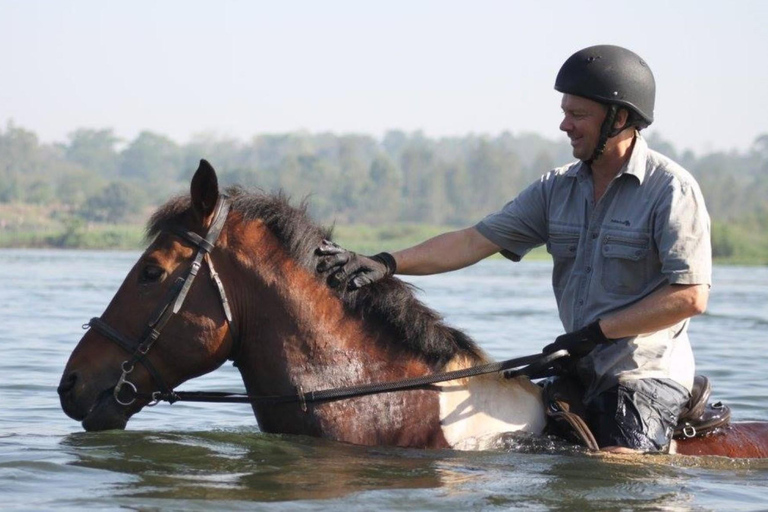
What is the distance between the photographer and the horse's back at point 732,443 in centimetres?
605

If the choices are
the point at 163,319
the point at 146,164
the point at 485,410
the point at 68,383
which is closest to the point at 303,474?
the point at 485,410

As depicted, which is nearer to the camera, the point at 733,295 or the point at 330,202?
the point at 733,295

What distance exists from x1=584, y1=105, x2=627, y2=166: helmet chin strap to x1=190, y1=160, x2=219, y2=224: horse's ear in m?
1.73

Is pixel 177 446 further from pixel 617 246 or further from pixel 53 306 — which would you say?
pixel 53 306

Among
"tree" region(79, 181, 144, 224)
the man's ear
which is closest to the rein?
the man's ear

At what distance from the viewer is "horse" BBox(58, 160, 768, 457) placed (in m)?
5.55

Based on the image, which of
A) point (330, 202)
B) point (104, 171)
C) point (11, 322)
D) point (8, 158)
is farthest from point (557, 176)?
point (104, 171)

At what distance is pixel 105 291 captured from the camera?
2270 cm

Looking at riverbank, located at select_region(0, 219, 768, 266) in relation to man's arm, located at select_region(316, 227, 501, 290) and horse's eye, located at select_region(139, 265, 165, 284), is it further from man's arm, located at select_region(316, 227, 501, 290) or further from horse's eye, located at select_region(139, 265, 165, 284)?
horse's eye, located at select_region(139, 265, 165, 284)

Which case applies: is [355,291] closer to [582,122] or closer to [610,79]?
[582,122]

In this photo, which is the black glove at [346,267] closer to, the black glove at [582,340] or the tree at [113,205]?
the black glove at [582,340]

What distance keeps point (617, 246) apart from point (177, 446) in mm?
2669

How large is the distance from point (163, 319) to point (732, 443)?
2.78 m

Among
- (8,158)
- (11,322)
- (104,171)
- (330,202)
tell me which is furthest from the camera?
(104,171)
